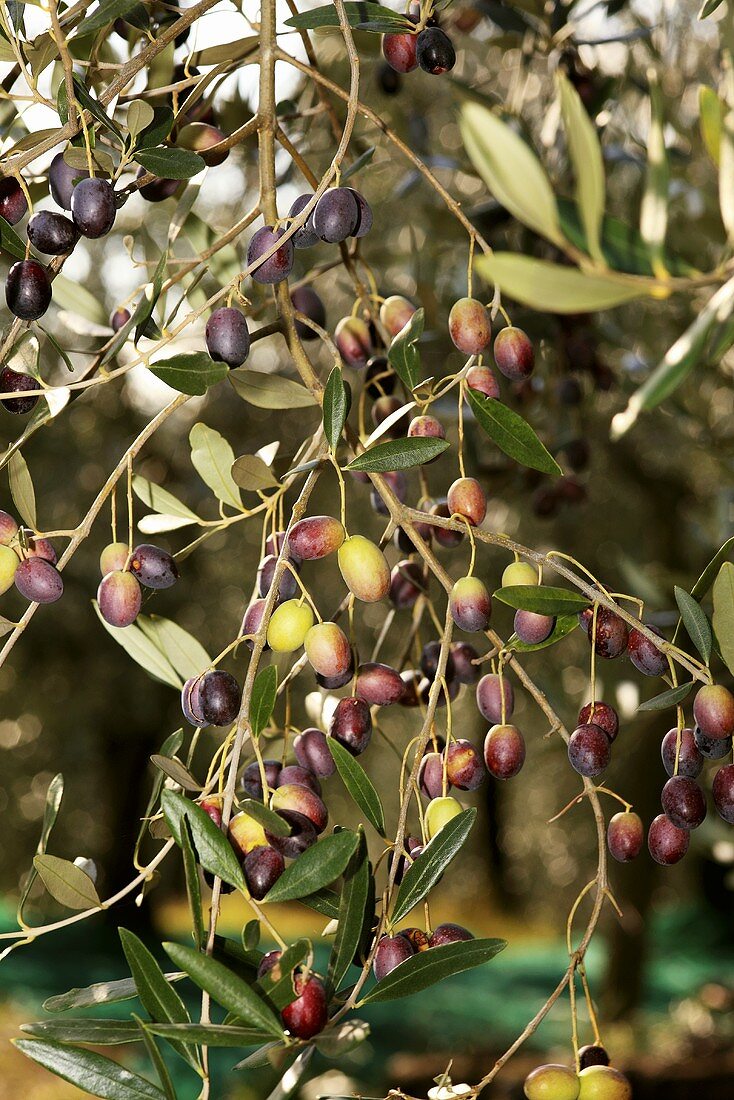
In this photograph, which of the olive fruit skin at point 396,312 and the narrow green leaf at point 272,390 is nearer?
the narrow green leaf at point 272,390

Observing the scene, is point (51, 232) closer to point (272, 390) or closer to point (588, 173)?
point (272, 390)

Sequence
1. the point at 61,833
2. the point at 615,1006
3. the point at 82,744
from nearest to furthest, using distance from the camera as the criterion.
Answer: the point at 615,1006 < the point at 82,744 < the point at 61,833

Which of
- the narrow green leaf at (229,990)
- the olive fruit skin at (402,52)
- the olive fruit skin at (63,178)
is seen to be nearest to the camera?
the narrow green leaf at (229,990)

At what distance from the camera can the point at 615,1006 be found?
511 cm

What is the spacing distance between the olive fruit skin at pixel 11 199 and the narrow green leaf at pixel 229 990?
479mm

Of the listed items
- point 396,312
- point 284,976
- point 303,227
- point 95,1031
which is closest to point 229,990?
point 284,976

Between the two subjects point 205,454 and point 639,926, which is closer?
point 205,454

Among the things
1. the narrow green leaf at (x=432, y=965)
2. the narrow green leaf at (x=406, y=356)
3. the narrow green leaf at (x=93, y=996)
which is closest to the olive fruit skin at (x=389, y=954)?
the narrow green leaf at (x=432, y=965)

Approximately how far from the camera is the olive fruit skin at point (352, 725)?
2.34 ft

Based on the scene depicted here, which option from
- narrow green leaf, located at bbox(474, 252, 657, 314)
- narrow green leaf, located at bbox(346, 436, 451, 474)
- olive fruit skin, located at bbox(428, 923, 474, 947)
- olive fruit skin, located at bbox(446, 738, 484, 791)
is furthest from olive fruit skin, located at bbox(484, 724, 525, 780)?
narrow green leaf, located at bbox(474, 252, 657, 314)

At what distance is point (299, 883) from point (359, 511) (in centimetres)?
371

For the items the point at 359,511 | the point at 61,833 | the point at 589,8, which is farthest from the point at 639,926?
the point at 61,833

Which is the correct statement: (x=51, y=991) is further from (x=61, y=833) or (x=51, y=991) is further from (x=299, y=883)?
(x=299, y=883)

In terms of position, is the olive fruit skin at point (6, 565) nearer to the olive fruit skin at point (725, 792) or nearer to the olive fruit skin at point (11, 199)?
the olive fruit skin at point (11, 199)
